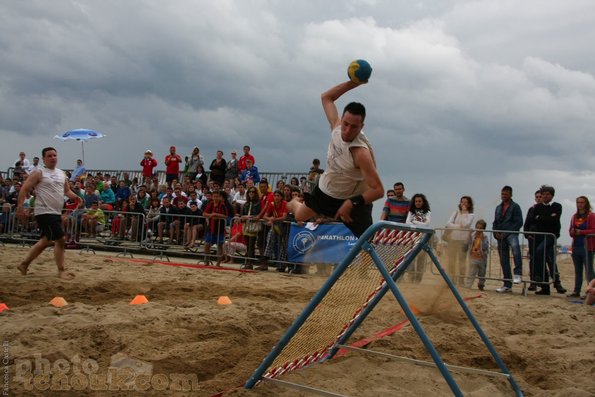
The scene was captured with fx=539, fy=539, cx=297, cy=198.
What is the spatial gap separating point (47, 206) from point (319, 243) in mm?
4973

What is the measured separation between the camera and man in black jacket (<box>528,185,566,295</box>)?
365 inches

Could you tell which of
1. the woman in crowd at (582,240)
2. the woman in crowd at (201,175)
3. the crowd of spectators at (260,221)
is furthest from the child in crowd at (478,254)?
the woman in crowd at (201,175)

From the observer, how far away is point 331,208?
4.77m

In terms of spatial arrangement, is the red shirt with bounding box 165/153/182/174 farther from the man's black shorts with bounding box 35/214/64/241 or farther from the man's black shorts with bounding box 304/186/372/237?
the man's black shorts with bounding box 304/186/372/237

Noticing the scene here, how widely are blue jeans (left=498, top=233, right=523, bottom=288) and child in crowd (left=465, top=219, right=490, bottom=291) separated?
27cm

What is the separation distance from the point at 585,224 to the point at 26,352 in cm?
867

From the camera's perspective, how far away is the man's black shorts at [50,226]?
7956 millimetres

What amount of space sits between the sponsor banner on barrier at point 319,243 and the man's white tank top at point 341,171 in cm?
557

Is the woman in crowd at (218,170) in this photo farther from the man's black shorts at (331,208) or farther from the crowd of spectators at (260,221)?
the man's black shorts at (331,208)

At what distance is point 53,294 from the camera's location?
21.3ft

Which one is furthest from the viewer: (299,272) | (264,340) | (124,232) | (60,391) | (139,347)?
(124,232)

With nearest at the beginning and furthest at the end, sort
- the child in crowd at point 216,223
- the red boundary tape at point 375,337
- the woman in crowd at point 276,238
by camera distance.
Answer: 1. the red boundary tape at point 375,337
2. the woman in crowd at point 276,238
3. the child in crowd at point 216,223

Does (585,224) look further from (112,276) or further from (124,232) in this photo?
(124,232)

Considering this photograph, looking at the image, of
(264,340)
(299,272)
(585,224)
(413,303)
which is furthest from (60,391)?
(585,224)
